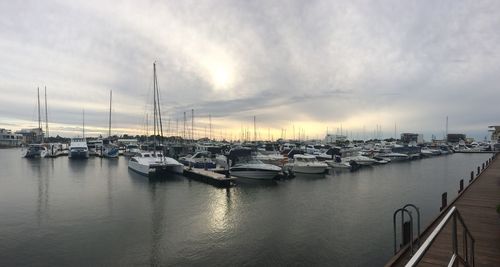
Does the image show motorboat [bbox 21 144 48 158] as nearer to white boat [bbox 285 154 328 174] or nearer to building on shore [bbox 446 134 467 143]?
white boat [bbox 285 154 328 174]

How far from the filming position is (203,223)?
68.6 ft

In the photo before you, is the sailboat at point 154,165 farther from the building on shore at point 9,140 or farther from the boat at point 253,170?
the building on shore at point 9,140

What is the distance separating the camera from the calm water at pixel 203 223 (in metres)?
15.1

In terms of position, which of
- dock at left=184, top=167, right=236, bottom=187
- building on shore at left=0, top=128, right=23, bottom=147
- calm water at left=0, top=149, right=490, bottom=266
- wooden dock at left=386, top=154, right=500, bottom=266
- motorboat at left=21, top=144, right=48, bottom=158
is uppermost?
building on shore at left=0, top=128, right=23, bottom=147

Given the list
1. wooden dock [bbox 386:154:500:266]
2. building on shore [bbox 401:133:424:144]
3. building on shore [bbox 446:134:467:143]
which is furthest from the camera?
building on shore [bbox 446:134:467:143]

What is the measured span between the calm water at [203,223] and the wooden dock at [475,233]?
9.39ft

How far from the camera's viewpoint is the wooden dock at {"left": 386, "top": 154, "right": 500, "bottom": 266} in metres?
10.0

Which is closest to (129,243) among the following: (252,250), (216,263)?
(216,263)

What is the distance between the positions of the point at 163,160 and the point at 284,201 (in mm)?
23700

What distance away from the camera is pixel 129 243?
16.9 m

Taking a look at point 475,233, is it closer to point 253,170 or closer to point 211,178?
point 253,170

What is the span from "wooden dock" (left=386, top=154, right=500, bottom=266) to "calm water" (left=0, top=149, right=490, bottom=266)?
286 cm

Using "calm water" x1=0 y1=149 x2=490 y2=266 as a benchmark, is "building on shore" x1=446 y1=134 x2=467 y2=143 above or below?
above

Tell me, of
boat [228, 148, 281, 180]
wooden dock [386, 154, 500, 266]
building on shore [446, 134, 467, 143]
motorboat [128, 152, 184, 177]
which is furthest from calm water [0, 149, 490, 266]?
building on shore [446, 134, 467, 143]
